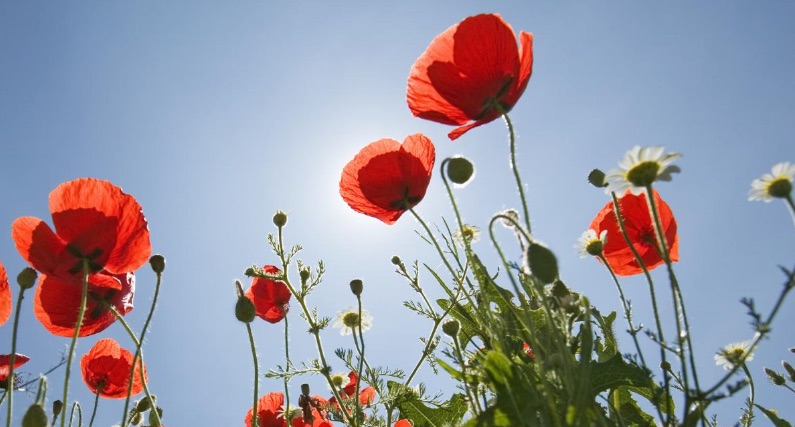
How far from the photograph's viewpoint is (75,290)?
6.92 ft

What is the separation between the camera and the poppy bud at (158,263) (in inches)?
74.8

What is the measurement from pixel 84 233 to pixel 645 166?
5.50 feet

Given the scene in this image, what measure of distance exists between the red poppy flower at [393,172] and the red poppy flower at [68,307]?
3.11 feet

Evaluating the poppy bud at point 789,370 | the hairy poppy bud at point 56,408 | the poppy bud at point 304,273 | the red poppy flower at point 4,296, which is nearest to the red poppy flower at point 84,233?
the red poppy flower at point 4,296

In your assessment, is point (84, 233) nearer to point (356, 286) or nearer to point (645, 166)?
point (356, 286)

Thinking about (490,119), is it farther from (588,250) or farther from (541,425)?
(541,425)

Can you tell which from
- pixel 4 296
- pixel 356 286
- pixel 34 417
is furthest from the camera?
pixel 356 286

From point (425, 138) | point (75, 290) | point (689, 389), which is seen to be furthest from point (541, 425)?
point (75, 290)

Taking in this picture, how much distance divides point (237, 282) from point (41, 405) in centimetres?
67

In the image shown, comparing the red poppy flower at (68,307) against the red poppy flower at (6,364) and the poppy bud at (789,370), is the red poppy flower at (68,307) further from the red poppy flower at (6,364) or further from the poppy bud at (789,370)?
the poppy bud at (789,370)

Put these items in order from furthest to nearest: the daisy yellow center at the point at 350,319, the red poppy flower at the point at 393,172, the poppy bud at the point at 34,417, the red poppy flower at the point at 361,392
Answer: the red poppy flower at the point at 361,392 → the daisy yellow center at the point at 350,319 → the red poppy flower at the point at 393,172 → the poppy bud at the point at 34,417

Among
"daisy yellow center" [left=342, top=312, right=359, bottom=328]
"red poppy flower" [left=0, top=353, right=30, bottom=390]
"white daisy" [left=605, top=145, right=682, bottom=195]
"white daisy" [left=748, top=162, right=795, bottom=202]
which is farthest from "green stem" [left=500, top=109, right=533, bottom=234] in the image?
"red poppy flower" [left=0, top=353, right=30, bottom=390]

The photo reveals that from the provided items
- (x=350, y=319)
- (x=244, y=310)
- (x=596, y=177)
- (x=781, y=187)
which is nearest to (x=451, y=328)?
(x=244, y=310)

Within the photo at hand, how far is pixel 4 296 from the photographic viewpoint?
6.86ft
